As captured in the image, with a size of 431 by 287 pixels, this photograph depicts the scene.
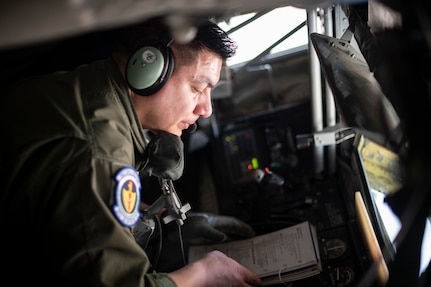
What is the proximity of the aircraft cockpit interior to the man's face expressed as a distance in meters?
0.15

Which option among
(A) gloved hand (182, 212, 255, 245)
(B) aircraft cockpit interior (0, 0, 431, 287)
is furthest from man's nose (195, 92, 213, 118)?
(A) gloved hand (182, 212, 255, 245)

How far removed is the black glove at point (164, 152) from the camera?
108 cm

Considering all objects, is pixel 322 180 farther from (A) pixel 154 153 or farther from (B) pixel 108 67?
(B) pixel 108 67

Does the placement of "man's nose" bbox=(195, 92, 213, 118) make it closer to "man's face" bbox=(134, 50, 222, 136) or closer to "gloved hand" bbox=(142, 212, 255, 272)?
"man's face" bbox=(134, 50, 222, 136)

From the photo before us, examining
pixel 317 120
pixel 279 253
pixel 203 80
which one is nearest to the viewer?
pixel 203 80

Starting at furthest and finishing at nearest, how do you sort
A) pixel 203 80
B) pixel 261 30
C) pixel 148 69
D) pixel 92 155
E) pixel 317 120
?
pixel 261 30 < pixel 317 120 < pixel 203 80 < pixel 148 69 < pixel 92 155

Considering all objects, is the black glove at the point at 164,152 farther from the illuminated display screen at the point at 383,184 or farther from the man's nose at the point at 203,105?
the illuminated display screen at the point at 383,184

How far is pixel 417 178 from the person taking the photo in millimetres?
536

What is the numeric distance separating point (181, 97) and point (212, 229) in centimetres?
46

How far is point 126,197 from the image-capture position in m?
0.90

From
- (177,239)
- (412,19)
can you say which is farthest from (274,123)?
(412,19)

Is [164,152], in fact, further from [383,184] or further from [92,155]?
[383,184]

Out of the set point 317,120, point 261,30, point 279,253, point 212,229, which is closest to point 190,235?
point 212,229

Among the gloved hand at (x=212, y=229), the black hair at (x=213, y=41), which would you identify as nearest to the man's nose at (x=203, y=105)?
the black hair at (x=213, y=41)
